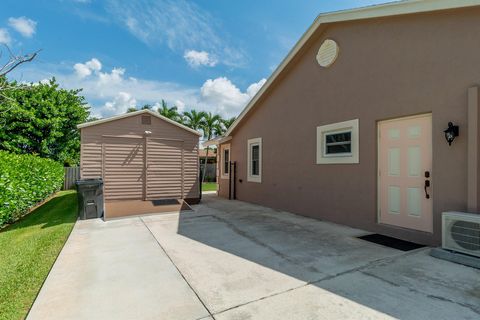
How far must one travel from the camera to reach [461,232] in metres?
3.80

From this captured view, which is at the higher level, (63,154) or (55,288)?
(63,154)

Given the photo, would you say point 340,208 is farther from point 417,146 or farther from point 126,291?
point 126,291

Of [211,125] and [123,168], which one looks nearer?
[123,168]

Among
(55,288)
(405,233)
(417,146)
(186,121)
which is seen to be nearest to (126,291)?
(55,288)

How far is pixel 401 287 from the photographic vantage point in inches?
116

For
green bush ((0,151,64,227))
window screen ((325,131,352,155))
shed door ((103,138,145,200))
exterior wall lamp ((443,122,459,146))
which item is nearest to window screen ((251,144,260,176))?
window screen ((325,131,352,155))

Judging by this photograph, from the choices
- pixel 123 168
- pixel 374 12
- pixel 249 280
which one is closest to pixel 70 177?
pixel 123 168

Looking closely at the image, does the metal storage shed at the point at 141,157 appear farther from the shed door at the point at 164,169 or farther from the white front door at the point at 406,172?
the white front door at the point at 406,172

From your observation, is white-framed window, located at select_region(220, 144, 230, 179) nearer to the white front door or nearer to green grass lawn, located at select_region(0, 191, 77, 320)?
green grass lawn, located at select_region(0, 191, 77, 320)

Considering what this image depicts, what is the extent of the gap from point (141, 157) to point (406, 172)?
312 inches

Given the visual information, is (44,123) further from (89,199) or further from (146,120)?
(89,199)

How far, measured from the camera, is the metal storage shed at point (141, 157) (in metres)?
8.47

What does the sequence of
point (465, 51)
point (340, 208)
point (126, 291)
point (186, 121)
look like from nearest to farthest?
point (126, 291), point (465, 51), point (340, 208), point (186, 121)

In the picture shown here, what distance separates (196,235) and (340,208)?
3.58 meters
